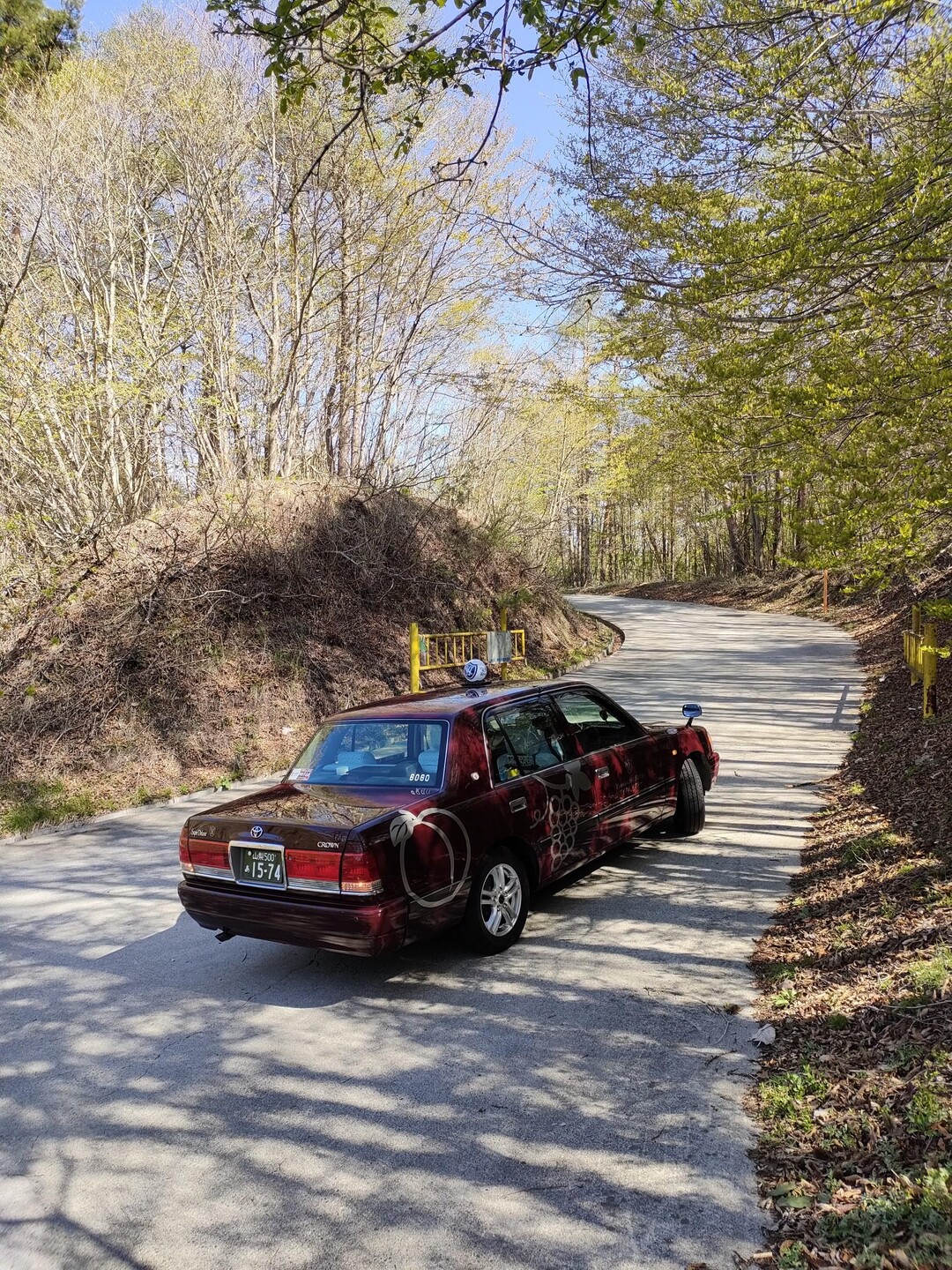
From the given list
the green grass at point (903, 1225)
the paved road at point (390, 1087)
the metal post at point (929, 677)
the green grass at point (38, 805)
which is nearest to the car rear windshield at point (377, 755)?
the paved road at point (390, 1087)

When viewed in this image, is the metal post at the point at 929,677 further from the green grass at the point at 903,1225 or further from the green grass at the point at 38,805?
the green grass at the point at 38,805

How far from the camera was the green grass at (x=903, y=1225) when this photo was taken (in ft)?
7.86

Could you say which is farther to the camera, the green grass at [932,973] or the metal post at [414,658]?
the metal post at [414,658]

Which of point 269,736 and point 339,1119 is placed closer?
point 339,1119

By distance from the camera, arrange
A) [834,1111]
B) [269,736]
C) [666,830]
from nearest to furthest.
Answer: [834,1111] < [666,830] < [269,736]

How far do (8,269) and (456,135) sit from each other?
8.70 m

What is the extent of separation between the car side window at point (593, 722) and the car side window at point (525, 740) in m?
0.17

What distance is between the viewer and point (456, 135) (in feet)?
55.0

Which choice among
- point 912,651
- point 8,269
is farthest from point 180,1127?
point 8,269

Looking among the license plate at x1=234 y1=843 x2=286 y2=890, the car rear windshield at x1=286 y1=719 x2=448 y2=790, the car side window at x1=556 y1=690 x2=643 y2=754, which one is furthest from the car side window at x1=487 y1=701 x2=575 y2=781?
the license plate at x1=234 y1=843 x2=286 y2=890

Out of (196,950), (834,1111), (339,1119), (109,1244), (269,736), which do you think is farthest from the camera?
(269,736)

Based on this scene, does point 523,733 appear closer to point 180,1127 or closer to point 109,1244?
point 180,1127

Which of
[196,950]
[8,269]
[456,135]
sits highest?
[456,135]

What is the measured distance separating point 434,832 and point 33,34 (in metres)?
23.2
